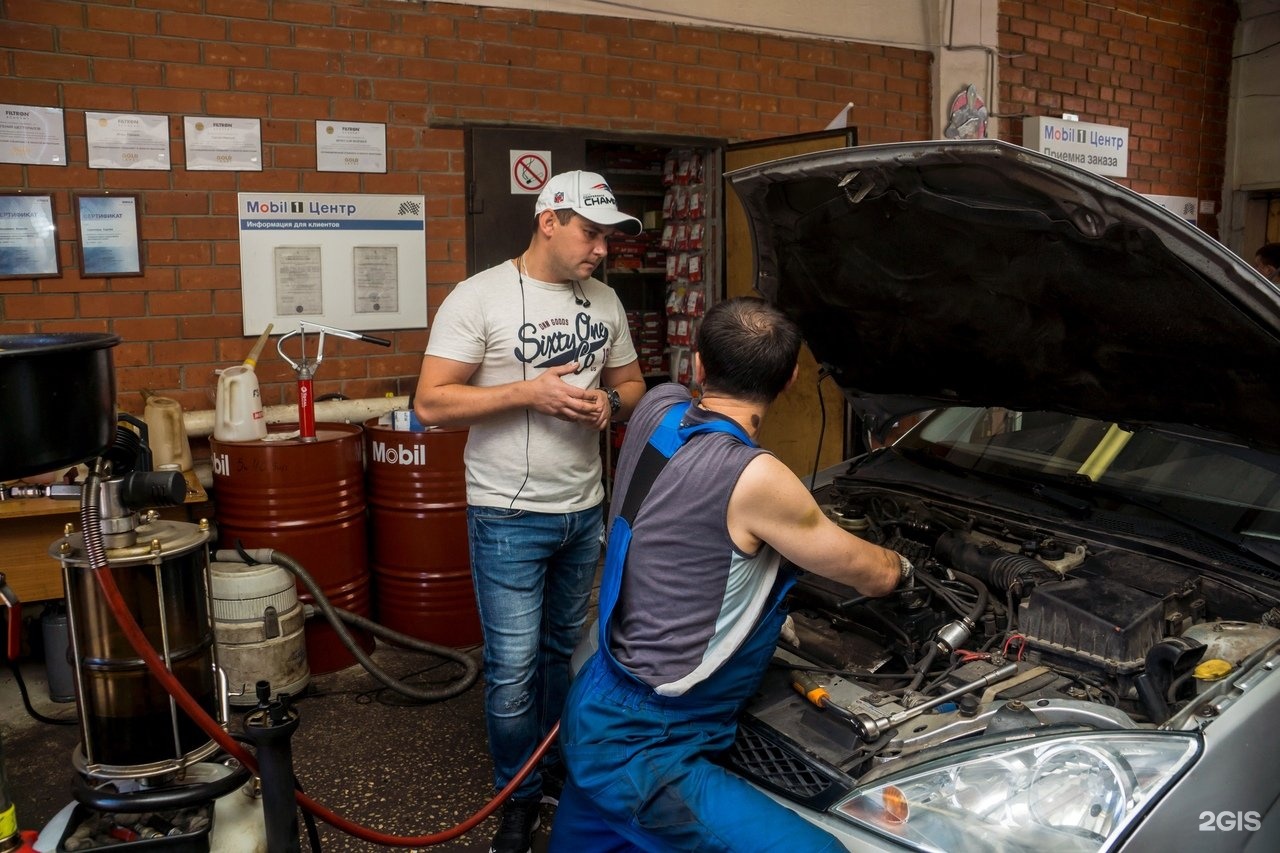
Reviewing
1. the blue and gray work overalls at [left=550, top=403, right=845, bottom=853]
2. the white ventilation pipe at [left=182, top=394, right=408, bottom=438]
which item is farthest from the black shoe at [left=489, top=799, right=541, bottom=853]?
the white ventilation pipe at [left=182, top=394, right=408, bottom=438]

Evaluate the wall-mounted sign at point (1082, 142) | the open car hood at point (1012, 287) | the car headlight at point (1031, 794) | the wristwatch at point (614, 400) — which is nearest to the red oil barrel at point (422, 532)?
the wristwatch at point (614, 400)

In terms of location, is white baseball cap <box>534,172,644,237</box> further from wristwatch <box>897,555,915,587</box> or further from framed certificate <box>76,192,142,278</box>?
framed certificate <box>76,192,142,278</box>

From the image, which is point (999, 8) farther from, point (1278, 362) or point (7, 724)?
point (7, 724)

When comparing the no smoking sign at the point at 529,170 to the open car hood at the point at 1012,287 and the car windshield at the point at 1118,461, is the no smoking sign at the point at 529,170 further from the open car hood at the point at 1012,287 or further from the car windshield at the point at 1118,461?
the car windshield at the point at 1118,461

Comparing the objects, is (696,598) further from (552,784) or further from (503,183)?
(503,183)

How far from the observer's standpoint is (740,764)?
2.19 metres

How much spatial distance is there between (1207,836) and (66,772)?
3.48 meters

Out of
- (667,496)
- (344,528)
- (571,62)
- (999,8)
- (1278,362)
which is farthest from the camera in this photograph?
(999,8)

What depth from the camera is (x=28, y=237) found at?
4.41 metres

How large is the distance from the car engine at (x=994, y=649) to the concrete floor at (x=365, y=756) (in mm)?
1145

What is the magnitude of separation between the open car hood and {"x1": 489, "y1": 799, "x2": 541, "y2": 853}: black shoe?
1.72 metres

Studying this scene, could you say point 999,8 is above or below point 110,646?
above

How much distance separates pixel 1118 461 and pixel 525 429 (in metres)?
1.79

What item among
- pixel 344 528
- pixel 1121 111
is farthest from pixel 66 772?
pixel 1121 111
